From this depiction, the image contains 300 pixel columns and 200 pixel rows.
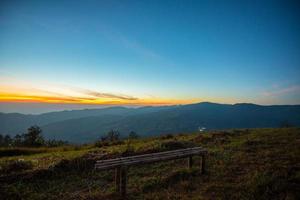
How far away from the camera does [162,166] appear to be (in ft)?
42.6

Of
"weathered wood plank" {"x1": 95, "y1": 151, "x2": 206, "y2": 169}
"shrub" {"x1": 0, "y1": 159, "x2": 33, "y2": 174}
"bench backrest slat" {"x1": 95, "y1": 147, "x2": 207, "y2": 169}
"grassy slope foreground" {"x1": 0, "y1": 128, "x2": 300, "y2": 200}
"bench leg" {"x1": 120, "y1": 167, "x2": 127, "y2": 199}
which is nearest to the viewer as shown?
"weathered wood plank" {"x1": 95, "y1": 151, "x2": 206, "y2": 169}

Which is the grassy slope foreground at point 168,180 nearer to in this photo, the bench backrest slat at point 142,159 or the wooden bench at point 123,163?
the wooden bench at point 123,163

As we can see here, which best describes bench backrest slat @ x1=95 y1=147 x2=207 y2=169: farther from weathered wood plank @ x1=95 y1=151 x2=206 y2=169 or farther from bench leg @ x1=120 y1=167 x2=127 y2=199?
bench leg @ x1=120 y1=167 x2=127 y2=199

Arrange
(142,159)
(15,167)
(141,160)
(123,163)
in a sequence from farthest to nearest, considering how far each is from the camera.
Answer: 1. (15,167)
2. (142,159)
3. (141,160)
4. (123,163)

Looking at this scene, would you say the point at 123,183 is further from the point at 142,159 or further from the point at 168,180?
the point at 168,180

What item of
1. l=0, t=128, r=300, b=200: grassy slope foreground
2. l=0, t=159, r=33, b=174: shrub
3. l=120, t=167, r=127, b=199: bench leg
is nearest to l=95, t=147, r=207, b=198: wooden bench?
l=120, t=167, r=127, b=199: bench leg

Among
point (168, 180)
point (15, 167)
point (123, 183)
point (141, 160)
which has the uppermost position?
point (141, 160)

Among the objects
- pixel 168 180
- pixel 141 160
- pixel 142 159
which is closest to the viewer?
pixel 141 160

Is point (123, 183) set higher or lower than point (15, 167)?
higher

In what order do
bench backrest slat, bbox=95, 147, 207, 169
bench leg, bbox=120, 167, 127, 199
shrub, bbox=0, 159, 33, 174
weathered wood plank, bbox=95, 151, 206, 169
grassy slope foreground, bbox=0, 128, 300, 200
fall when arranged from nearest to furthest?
weathered wood plank, bbox=95, 151, 206, 169 → bench backrest slat, bbox=95, 147, 207, 169 → bench leg, bbox=120, 167, 127, 199 → grassy slope foreground, bbox=0, 128, 300, 200 → shrub, bbox=0, 159, 33, 174

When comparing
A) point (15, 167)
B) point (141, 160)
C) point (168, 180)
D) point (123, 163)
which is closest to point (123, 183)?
point (123, 163)

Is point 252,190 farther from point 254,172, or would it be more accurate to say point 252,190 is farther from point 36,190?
point 36,190

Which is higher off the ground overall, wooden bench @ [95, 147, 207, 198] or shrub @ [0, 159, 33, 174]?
wooden bench @ [95, 147, 207, 198]

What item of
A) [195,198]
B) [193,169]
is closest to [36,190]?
[195,198]
